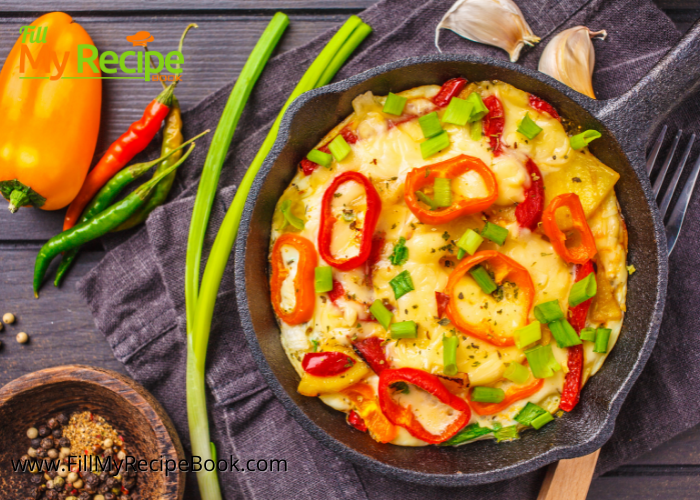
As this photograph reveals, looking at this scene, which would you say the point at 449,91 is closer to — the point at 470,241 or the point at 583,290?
the point at 470,241

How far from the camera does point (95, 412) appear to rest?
2.64m

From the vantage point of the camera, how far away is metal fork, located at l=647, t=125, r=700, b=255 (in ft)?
7.85

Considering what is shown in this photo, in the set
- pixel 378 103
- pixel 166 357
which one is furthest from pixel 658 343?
pixel 166 357

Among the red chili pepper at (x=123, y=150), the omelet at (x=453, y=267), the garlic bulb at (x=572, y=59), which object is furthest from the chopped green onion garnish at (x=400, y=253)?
the red chili pepper at (x=123, y=150)

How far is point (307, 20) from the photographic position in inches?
106

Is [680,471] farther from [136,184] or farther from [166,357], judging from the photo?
[136,184]

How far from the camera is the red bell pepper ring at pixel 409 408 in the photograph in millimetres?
1979

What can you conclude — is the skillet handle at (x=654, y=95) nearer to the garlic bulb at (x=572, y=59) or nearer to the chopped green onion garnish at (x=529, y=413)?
the garlic bulb at (x=572, y=59)

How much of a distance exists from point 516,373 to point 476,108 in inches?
45.9

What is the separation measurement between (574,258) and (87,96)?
2.60 meters

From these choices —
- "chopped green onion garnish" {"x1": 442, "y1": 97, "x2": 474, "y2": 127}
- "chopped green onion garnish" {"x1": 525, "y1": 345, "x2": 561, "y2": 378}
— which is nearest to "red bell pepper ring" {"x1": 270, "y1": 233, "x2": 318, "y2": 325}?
"chopped green onion garnish" {"x1": 442, "y1": 97, "x2": 474, "y2": 127}

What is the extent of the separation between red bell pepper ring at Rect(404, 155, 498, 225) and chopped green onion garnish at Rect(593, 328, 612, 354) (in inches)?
32.3

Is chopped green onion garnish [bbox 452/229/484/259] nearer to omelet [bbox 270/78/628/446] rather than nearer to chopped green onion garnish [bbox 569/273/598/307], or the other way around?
omelet [bbox 270/78/628/446]

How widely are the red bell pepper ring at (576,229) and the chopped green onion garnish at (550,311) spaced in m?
0.20
